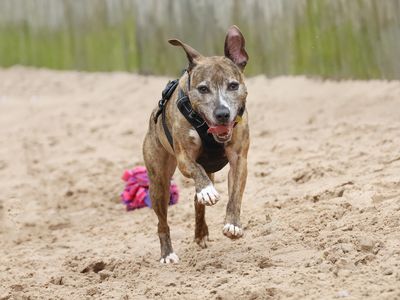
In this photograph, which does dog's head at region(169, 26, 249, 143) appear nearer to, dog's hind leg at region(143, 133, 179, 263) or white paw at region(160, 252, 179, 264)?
dog's hind leg at region(143, 133, 179, 263)

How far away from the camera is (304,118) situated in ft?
30.5

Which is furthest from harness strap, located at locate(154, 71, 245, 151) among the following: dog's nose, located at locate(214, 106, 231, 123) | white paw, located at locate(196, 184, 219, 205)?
white paw, located at locate(196, 184, 219, 205)

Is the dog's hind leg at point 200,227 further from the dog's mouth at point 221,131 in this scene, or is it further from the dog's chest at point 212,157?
the dog's mouth at point 221,131

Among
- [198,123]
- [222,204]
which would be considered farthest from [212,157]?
[222,204]

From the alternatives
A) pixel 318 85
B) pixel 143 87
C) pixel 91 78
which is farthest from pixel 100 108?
pixel 318 85

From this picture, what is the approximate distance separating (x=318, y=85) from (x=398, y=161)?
114 inches

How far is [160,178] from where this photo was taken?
6312 mm

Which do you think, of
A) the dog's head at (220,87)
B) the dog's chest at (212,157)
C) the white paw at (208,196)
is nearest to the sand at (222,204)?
the white paw at (208,196)

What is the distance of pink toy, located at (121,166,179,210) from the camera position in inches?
314

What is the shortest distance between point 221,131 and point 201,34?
607 cm

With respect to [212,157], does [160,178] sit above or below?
below

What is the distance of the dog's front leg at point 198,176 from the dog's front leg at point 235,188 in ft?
0.49

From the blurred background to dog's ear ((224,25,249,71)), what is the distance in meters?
3.35

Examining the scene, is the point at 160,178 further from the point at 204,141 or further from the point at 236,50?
the point at 236,50
